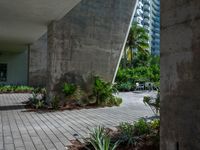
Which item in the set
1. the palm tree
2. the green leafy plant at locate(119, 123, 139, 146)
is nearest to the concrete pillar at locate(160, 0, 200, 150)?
the green leafy plant at locate(119, 123, 139, 146)

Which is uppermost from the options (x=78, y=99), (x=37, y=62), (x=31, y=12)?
(x=31, y=12)

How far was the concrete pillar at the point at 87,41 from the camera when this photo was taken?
11.5 m

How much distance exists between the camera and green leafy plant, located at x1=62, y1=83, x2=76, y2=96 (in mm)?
11344

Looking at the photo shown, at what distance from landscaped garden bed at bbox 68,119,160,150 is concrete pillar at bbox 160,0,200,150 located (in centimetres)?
133

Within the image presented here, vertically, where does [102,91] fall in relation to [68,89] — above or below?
below

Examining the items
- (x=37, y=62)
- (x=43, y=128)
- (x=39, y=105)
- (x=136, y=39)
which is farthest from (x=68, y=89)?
(x=136, y=39)

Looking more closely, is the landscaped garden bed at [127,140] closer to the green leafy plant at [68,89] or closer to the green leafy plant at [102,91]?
the green leafy plant at [68,89]

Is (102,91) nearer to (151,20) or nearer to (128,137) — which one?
(128,137)

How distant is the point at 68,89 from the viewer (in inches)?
447

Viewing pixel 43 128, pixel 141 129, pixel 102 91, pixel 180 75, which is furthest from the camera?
pixel 102 91

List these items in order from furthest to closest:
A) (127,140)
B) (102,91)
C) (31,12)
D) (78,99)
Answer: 1. (102,91)
2. (78,99)
3. (31,12)
4. (127,140)

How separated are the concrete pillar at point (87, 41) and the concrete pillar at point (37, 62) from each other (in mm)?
10091

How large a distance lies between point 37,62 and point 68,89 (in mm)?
11379

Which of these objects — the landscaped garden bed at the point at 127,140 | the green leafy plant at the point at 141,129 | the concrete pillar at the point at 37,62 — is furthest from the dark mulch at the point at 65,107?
the concrete pillar at the point at 37,62
